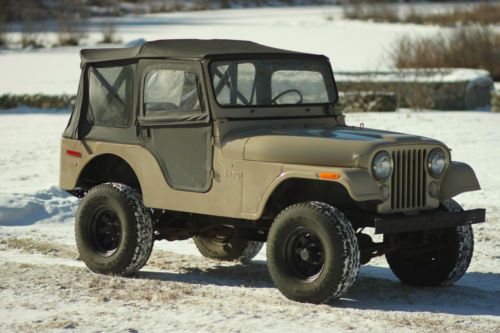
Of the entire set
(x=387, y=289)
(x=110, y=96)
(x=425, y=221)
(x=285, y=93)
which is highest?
(x=285, y=93)

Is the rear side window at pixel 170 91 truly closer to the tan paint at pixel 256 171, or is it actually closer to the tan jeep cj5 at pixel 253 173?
the tan jeep cj5 at pixel 253 173

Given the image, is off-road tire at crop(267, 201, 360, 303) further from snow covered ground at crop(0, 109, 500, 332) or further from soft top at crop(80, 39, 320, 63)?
soft top at crop(80, 39, 320, 63)

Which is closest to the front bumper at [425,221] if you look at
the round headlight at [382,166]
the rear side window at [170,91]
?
the round headlight at [382,166]

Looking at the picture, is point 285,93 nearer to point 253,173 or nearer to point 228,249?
point 253,173

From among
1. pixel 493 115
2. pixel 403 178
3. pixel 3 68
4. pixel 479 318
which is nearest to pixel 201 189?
pixel 403 178

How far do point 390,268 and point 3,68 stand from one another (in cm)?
1661

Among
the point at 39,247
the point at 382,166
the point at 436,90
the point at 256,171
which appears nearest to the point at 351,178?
the point at 382,166

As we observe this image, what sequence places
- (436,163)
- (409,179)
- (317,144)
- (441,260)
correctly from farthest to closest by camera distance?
(441,260), (436,163), (409,179), (317,144)

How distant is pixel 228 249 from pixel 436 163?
82.4 inches

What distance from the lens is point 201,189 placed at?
7.59m

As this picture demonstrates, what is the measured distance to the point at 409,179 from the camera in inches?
281

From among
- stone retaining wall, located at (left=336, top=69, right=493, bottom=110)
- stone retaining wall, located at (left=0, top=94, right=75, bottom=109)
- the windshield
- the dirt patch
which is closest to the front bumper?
the windshield

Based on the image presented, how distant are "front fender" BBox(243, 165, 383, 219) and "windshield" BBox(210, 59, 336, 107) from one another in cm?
89

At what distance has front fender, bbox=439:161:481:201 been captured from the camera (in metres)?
7.36
